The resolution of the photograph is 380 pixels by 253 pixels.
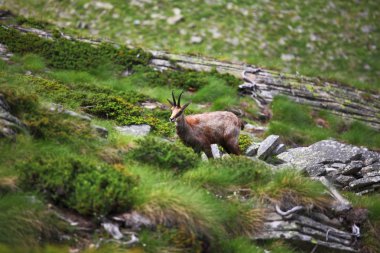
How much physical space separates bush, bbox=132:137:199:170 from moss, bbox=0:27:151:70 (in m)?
8.25

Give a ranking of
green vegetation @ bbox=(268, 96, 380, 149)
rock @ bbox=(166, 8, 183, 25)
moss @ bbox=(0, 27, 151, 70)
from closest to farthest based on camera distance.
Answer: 1. green vegetation @ bbox=(268, 96, 380, 149)
2. moss @ bbox=(0, 27, 151, 70)
3. rock @ bbox=(166, 8, 183, 25)

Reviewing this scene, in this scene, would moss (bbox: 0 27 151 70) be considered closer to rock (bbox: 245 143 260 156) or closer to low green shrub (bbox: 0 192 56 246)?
rock (bbox: 245 143 260 156)

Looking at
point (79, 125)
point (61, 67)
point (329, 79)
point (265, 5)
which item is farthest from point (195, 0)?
point (79, 125)

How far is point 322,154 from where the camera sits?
13.6m

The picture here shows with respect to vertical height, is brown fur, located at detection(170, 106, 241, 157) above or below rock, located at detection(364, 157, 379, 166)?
above

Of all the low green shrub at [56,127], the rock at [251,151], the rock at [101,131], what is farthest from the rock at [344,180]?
the low green shrub at [56,127]

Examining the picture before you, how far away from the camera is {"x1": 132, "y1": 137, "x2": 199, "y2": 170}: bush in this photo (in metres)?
10.2

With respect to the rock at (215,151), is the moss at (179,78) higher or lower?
lower

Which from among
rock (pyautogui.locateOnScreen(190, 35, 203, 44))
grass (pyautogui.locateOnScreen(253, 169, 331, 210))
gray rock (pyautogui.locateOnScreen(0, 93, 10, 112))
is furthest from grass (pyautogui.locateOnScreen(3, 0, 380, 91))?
gray rock (pyautogui.locateOnScreen(0, 93, 10, 112))

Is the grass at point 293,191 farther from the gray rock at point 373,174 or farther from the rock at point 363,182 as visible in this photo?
the gray rock at point 373,174

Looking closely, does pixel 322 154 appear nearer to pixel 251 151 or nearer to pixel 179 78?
pixel 251 151

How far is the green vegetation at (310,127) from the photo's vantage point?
55.9 feet

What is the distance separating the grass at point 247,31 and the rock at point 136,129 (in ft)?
34.6

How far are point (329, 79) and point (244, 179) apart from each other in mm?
14385
